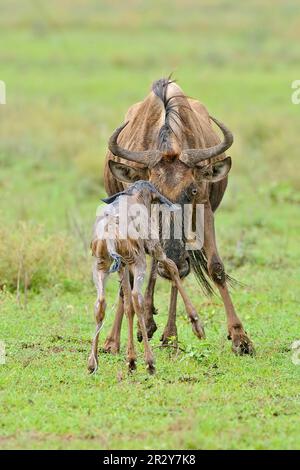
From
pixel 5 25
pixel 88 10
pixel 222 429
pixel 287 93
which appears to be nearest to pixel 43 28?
pixel 5 25

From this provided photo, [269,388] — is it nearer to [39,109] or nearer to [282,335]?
[282,335]

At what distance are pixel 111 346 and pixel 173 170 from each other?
1614mm

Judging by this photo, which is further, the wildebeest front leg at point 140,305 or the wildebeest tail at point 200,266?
the wildebeest tail at point 200,266

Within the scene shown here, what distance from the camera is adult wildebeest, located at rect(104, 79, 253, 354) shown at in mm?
8445

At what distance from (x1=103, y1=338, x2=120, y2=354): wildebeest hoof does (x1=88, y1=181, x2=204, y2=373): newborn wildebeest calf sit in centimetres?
88

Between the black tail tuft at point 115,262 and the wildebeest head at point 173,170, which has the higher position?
the wildebeest head at point 173,170

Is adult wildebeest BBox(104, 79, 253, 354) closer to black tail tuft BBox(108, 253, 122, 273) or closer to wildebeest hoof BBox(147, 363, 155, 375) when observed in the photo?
black tail tuft BBox(108, 253, 122, 273)

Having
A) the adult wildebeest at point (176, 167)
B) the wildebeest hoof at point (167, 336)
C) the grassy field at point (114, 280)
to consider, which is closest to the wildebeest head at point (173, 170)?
the adult wildebeest at point (176, 167)

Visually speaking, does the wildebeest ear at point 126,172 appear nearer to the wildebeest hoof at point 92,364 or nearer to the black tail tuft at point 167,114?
the black tail tuft at point 167,114

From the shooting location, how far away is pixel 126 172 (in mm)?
8859

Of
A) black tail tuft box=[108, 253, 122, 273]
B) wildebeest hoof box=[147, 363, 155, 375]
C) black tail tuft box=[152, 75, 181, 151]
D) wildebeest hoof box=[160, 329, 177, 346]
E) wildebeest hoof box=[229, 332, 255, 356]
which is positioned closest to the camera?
black tail tuft box=[108, 253, 122, 273]

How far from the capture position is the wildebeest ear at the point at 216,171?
8789mm

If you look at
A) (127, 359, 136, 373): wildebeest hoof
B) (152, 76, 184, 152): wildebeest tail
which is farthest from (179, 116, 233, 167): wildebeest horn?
(127, 359, 136, 373): wildebeest hoof

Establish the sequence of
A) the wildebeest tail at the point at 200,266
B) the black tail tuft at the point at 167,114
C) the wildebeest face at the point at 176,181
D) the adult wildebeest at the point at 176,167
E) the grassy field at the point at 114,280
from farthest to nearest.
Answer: the wildebeest tail at the point at 200,266 < the black tail tuft at the point at 167,114 < the adult wildebeest at the point at 176,167 < the wildebeest face at the point at 176,181 < the grassy field at the point at 114,280
